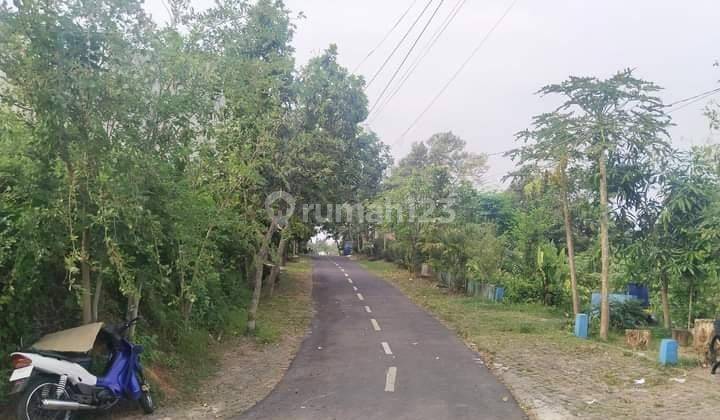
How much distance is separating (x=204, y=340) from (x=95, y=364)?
185 inches

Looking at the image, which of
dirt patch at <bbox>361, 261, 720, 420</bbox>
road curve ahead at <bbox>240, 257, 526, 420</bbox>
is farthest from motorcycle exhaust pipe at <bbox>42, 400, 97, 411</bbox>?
dirt patch at <bbox>361, 261, 720, 420</bbox>

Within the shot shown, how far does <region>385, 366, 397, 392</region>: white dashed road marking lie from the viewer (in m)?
9.38

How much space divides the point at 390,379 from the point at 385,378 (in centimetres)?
13

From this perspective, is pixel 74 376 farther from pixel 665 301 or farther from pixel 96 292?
pixel 665 301

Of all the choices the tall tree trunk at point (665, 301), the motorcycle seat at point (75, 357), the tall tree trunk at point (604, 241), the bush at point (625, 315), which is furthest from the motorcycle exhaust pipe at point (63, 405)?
the tall tree trunk at point (665, 301)

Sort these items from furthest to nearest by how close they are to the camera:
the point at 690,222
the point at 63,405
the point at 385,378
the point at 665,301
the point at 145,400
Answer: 1. the point at 665,301
2. the point at 690,222
3. the point at 385,378
4. the point at 145,400
5. the point at 63,405

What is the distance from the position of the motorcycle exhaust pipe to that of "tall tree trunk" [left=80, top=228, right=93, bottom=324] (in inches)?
54.5

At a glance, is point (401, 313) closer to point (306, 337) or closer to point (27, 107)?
point (306, 337)

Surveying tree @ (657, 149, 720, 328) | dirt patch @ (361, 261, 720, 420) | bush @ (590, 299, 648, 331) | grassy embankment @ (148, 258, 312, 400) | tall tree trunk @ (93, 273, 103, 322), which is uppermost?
tree @ (657, 149, 720, 328)

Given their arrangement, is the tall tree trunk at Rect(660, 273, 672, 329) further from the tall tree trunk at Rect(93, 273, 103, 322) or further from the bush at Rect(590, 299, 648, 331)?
the tall tree trunk at Rect(93, 273, 103, 322)

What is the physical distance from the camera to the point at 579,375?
10.6 metres

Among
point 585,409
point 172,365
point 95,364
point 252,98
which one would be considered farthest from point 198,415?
point 252,98

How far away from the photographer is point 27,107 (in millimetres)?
6996

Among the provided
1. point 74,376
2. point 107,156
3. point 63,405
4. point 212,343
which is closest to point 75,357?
point 74,376
